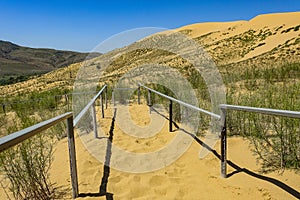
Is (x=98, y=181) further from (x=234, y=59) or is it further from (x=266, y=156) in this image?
(x=234, y=59)

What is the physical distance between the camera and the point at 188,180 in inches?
130

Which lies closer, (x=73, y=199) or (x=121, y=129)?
(x=73, y=199)

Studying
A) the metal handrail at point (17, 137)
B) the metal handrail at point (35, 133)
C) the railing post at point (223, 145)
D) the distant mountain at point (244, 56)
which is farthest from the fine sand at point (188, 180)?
the distant mountain at point (244, 56)

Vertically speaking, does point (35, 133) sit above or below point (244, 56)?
below

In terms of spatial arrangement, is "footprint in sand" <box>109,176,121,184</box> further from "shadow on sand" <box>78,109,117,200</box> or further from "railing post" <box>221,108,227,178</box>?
"railing post" <box>221,108,227,178</box>

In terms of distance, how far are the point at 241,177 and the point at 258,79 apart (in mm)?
9736

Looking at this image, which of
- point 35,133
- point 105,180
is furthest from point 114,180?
point 35,133

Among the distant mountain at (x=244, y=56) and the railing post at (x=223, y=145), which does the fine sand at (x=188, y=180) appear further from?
the distant mountain at (x=244, y=56)

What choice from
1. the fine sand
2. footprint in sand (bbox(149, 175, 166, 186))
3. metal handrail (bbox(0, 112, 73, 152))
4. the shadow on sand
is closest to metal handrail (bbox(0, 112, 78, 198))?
metal handrail (bbox(0, 112, 73, 152))

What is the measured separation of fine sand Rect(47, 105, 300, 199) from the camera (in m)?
2.90

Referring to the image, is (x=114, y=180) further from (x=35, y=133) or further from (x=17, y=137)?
(x=17, y=137)

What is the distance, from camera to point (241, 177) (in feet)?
10.6

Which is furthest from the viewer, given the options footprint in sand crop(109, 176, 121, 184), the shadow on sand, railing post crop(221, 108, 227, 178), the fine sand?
footprint in sand crop(109, 176, 121, 184)

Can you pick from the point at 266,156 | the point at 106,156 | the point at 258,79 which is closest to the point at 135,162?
the point at 106,156
